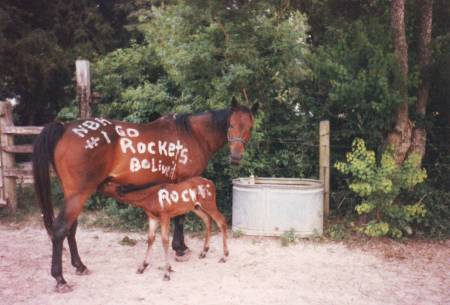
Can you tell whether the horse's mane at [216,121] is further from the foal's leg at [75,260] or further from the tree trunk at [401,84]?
the tree trunk at [401,84]

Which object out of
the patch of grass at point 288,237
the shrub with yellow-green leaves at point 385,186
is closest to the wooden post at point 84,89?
the patch of grass at point 288,237

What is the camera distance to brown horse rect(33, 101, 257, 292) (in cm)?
503

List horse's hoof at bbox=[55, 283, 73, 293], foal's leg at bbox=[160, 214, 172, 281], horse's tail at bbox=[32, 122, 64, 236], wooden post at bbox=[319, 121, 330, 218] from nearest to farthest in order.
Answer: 1. horse's hoof at bbox=[55, 283, 73, 293]
2. horse's tail at bbox=[32, 122, 64, 236]
3. foal's leg at bbox=[160, 214, 172, 281]
4. wooden post at bbox=[319, 121, 330, 218]

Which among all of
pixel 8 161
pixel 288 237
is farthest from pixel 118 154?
pixel 8 161

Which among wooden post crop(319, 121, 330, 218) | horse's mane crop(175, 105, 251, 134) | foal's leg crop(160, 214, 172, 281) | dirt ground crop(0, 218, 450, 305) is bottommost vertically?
dirt ground crop(0, 218, 450, 305)

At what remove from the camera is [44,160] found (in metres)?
5.00

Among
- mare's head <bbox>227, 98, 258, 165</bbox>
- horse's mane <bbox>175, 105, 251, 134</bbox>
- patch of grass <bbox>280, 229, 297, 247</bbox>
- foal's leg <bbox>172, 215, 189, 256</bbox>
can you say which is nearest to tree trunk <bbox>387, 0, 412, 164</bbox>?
patch of grass <bbox>280, 229, 297, 247</bbox>

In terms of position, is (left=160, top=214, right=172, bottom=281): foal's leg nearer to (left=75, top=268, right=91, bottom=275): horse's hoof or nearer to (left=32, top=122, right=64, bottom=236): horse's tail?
(left=75, top=268, right=91, bottom=275): horse's hoof

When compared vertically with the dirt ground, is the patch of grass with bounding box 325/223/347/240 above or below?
above

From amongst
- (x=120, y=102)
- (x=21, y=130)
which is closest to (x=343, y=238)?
(x=120, y=102)

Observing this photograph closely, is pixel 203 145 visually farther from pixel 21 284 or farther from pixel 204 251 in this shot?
pixel 21 284

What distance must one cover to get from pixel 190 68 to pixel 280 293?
13.9 feet

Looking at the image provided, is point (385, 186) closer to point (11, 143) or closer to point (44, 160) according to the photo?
point (44, 160)

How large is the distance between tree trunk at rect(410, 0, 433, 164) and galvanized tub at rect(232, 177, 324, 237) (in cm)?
179
